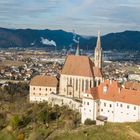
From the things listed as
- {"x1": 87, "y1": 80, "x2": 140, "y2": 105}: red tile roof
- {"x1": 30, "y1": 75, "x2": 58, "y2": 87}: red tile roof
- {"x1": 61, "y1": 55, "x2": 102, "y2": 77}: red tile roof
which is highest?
{"x1": 61, "y1": 55, "x2": 102, "y2": 77}: red tile roof

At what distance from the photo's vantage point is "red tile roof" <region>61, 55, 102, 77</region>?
76250mm

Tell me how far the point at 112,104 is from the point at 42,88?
25.4 m

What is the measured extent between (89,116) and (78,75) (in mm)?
17788

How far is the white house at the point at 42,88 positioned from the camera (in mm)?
81812

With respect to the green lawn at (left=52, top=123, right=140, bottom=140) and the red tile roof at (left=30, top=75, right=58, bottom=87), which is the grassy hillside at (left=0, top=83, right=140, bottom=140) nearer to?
the green lawn at (left=52, top=123, right=140, bottom=140)

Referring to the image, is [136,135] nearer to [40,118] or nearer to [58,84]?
[40,118]

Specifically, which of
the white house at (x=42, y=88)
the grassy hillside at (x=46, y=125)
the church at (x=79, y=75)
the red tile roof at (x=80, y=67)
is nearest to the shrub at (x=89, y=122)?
the grassy hillside at (x=46, y=125)

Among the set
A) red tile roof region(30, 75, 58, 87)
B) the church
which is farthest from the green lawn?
red tile roof region(30, 75, 58, 87)

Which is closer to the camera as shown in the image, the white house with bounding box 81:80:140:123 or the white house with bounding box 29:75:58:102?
the white house with bounding box 81:80:140:123

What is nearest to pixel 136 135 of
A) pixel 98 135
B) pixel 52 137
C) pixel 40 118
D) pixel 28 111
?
pixel 98 135

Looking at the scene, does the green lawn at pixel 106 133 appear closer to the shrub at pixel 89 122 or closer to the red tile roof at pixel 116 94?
the red tile roof at pixel 116 94

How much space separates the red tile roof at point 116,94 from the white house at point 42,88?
20.7 metres

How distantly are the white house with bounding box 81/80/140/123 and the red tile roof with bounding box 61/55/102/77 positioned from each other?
1402cm

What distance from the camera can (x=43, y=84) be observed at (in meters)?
82.8
